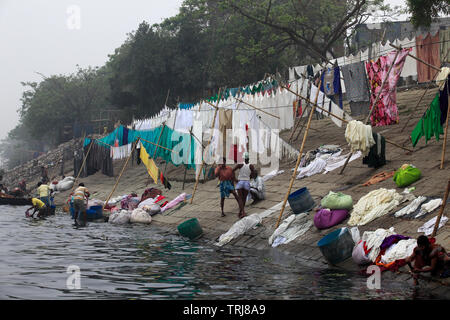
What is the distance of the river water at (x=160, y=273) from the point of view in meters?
8.45

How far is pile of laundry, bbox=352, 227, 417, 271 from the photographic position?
933 centimetres

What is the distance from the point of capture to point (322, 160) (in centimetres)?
1753

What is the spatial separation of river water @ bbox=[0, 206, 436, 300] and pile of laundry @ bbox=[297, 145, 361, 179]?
4.39 meters

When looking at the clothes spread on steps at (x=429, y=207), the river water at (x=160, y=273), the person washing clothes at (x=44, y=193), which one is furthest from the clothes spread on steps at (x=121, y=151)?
the clothes spread on steps at (x=429, y=207)

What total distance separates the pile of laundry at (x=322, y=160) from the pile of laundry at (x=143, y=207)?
13.4 feet

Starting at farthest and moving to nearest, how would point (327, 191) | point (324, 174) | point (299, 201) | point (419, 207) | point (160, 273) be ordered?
point (324, 174), point (327, 191), point (299, 201), point (419, 207), point (160, 273)

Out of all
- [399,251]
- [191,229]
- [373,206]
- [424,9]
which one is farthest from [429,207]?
[424,9]

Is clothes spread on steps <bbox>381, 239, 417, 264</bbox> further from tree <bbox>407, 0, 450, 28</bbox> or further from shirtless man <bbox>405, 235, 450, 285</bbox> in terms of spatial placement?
tree <bbox>407, 0, 450, 28</bbox>

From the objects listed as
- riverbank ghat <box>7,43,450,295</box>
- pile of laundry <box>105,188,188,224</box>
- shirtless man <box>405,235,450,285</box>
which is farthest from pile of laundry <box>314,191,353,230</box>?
pile of laundry <box>105,188,188,224</box>

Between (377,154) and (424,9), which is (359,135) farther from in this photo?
(424,9)

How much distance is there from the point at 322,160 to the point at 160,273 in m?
8.51

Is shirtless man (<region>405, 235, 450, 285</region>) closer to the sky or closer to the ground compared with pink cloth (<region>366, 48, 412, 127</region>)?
closer to the ground

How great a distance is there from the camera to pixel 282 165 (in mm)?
19875
